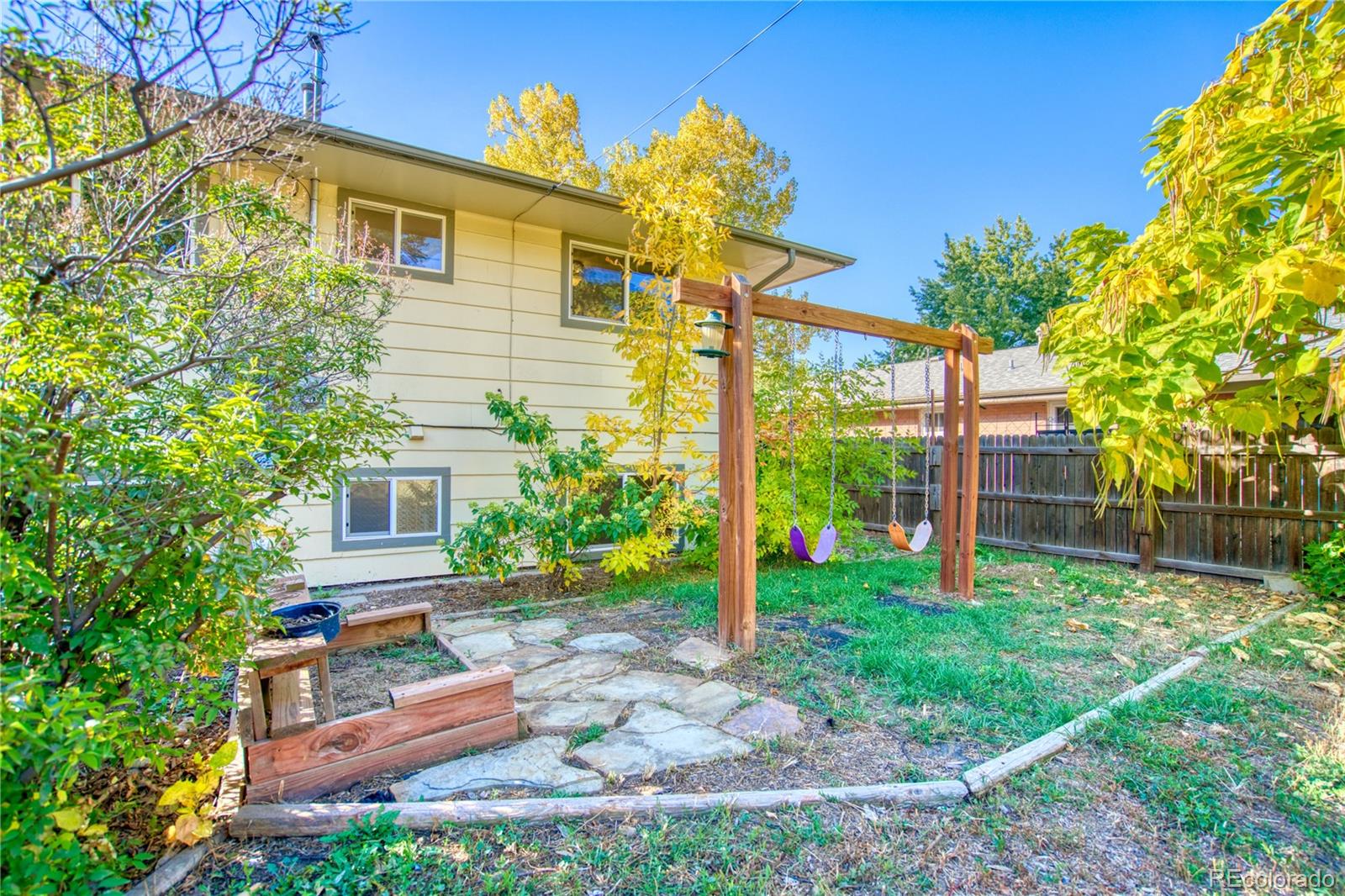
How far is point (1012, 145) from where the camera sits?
458 inches

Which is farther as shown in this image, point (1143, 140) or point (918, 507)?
point (918, 507)

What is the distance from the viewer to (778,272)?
722 centimetres

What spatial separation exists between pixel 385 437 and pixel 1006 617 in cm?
448

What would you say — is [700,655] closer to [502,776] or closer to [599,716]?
[599,716]

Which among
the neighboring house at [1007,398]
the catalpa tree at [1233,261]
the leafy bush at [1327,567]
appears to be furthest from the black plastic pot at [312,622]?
the neighboring house at [1007,398]

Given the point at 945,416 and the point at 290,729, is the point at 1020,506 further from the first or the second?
the point at 290,729

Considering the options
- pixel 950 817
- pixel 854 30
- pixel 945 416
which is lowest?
pixel 950 817

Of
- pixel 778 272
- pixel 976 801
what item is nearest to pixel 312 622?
→ pixel 976 801

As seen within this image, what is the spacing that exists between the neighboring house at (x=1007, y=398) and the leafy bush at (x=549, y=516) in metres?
8.18

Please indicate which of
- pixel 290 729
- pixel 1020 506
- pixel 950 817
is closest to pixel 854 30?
pixel 1020 506

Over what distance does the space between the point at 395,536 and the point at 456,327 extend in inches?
81.9

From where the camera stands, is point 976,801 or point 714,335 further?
point 714,335

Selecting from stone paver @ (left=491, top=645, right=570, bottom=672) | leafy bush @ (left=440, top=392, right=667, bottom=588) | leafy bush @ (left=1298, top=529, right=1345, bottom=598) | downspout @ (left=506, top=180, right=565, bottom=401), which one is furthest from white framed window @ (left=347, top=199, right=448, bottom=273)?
leafy bush @ (left=1298, top=529, right=1345, bottom=598)
